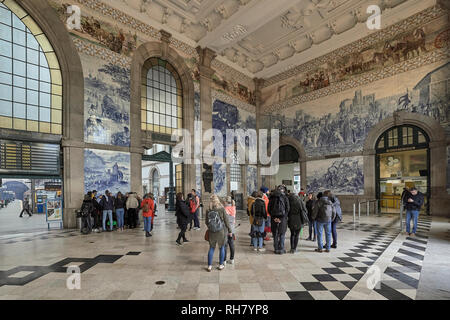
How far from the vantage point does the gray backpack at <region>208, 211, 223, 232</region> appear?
4.23 meters

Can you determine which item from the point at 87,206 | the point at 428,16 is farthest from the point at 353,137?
the point at 87,206

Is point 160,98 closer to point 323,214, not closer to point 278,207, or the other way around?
point 278,207

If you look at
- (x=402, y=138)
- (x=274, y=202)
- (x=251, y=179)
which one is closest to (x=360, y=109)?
(x=402, y=138)

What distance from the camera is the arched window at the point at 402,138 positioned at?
12258 mm

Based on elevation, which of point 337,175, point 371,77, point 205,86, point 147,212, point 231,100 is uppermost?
point 205,86

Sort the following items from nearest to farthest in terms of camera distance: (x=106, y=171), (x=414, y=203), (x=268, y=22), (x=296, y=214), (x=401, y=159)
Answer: (x=296, y=214), (x=414, y=203), (x=106, y=171), (x=268, y=22), (x=401, y=159)

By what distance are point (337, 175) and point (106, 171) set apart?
1324cm

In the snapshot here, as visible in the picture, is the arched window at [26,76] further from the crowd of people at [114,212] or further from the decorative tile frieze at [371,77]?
the decorative tile frieze at [371,77]

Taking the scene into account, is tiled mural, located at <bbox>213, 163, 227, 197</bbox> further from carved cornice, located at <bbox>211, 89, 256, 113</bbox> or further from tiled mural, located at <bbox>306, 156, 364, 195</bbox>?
tiled mural, located at <bbox>306, 156, 364, 195</bbox>

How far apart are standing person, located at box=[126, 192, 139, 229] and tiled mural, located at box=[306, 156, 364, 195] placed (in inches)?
455

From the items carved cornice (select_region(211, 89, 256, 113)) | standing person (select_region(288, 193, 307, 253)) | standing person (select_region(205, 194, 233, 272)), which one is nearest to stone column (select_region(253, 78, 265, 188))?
carved cornice (select_region(211, 89, 256, 113))

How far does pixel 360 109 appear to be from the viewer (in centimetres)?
1411

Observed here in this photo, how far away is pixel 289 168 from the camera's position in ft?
65.6

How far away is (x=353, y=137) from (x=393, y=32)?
608 centimetres
